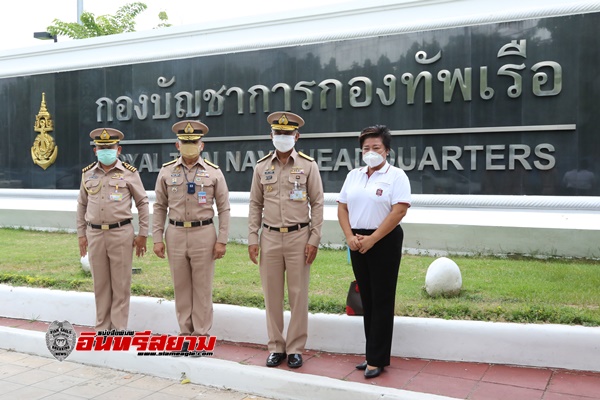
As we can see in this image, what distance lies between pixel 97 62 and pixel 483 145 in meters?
6.48

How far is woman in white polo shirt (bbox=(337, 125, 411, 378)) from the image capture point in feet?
12.4

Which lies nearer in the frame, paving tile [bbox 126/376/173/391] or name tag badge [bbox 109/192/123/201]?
paving tile [bbox 126/376/173/391]

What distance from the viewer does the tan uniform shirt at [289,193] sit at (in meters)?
4.09

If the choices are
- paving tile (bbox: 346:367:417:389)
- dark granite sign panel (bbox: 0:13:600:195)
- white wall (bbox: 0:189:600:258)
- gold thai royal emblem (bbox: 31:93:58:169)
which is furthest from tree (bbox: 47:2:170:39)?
paving tile (bbox: 346:367:417:389)

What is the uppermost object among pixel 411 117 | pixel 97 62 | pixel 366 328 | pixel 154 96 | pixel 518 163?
pixel 97 62

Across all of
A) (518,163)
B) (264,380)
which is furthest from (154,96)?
(264,380)

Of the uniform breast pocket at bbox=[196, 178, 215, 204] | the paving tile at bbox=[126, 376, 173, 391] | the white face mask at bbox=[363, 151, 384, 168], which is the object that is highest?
the white face mask at bbox=[363, 151, 384, 168]

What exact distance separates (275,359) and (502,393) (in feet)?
4.75

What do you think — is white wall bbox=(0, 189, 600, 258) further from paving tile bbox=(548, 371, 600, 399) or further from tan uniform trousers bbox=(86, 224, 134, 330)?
tan uniform trousers bbox=(86, 224, 134, 330)

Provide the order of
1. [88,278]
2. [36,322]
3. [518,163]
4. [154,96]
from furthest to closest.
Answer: [154,96], [518,163], [88,278], [36,322]

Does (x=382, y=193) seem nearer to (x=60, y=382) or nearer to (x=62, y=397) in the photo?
(x=62, y=397)

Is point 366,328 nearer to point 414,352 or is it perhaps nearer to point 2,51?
point 414,352

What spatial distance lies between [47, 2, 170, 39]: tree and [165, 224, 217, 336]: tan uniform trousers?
1568cm

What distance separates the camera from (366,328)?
396 centimetres
